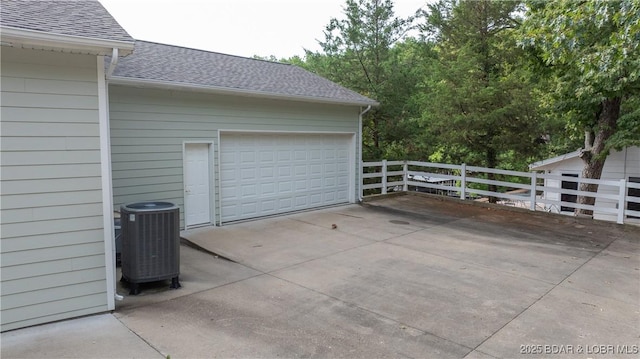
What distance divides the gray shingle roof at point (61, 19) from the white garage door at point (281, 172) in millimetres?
4382

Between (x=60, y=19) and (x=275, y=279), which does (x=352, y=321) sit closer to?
(x=275, y=279)

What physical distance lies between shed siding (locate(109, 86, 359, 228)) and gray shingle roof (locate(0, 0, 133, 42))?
2.63 metres

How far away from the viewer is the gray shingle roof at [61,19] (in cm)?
383

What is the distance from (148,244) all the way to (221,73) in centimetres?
554

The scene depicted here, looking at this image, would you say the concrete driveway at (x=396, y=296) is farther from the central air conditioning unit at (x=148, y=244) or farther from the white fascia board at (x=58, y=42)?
the white fascia board at (x=58, y=42)

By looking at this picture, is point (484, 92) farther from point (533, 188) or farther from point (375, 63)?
point (375, 63)

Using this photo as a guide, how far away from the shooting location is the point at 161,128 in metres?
7.82

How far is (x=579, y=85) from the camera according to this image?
9.70 metres

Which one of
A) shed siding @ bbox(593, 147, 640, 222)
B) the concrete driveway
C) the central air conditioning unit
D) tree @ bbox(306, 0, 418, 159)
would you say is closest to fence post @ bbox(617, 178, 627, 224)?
the concrete driveway

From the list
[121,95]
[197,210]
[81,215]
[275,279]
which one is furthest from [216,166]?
[81,215]

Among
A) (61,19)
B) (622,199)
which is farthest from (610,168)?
(61,19)

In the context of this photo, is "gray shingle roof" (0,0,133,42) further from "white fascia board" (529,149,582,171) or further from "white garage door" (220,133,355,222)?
"white fascia board" (529,149,582,171)

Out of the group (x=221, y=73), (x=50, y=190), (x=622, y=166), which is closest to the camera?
(x=50, y=190)

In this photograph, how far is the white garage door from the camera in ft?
29.9
